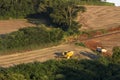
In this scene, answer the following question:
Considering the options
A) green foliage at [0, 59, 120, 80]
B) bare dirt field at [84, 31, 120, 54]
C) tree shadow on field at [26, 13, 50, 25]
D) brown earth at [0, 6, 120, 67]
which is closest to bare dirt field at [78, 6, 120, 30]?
brown earth at [0, 6, 120, 67]

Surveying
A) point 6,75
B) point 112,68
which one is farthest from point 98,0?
point 6,75

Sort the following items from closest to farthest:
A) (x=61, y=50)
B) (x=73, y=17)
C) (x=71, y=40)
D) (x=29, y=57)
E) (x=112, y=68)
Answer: (x=112, y=68)
(x=29, y=57)
(x=61, y=50)
(x=71, y=40)
(x=73, y=17)

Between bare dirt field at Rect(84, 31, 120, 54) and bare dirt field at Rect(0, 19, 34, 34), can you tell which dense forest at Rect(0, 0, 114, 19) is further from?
bare dirt field at Rect(84, 31, 120, 54)

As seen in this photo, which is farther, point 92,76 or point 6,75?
point 92,76

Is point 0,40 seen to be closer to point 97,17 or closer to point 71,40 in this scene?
point 71,40

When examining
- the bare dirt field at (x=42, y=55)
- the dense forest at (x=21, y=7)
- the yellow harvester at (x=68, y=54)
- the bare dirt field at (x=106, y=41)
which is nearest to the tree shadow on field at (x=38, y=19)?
the dense forest at (x=21, y=7)

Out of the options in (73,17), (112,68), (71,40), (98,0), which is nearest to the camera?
(112,68)

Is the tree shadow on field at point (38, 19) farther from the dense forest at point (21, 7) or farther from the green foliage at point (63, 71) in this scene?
the green foliage at point (63, 71)
